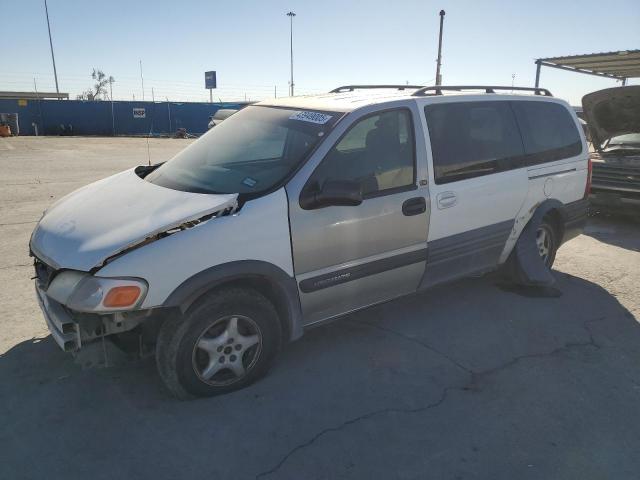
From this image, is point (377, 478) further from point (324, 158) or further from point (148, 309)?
point (324, 158)

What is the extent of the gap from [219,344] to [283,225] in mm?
801

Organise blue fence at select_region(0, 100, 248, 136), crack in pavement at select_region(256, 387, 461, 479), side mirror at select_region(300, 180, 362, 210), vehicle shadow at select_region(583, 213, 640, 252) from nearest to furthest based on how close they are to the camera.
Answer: crack in pavement at select_region(256, 387, 461, 479) < side mirror at select_region(300, 180, 362, 210) < vehicle shadow at select_region(583, 213, 640, 252) < blue fence at select_region(0, 100, 248, 136)

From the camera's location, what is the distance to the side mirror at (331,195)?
9.94 feet

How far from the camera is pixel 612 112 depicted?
25.5ft

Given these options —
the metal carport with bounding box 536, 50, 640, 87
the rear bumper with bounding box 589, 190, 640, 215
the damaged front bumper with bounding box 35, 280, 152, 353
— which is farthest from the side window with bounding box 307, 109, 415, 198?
the metal carport with bounding box 536, 50, 640, 87

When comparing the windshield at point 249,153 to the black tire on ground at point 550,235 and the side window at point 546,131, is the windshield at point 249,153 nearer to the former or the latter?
the side window at point 546,131

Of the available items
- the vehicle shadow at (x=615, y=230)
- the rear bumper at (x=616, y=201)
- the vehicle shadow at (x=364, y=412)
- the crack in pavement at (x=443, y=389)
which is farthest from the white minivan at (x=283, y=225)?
the rear bumper at (x=616, y=201)

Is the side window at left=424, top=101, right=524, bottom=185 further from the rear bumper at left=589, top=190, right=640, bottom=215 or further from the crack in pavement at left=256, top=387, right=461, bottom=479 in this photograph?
the rear bumper at left=589, top=190, right=640, bottom=215

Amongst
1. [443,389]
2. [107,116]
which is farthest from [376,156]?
[107,116]

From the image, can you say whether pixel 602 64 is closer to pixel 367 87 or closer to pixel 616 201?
pixel 616 201

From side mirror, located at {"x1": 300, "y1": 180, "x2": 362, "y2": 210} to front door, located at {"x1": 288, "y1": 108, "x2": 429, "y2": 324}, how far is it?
0.04 metres

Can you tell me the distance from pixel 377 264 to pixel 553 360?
1.44 metres

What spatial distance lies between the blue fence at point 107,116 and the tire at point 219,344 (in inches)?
1155

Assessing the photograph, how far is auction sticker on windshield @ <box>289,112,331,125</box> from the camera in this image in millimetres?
3379
